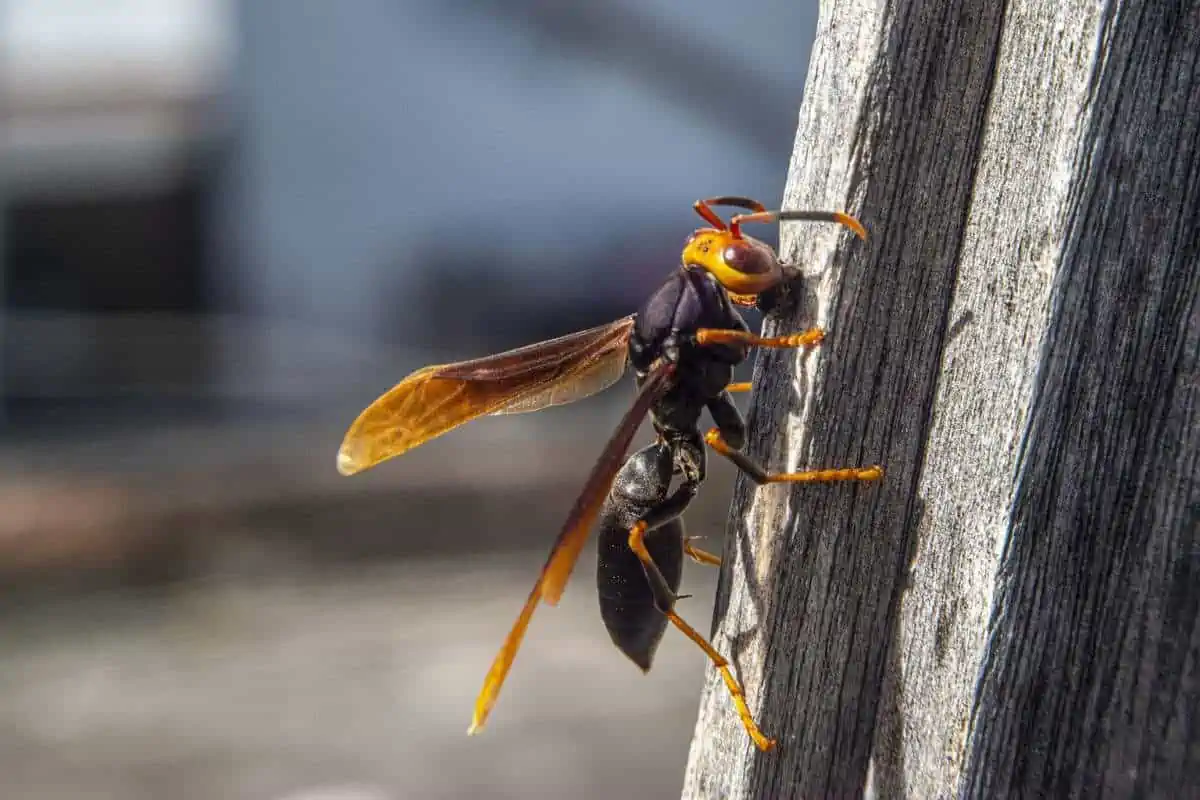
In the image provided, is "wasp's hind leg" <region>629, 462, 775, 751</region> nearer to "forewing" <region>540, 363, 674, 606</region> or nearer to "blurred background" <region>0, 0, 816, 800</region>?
"forewing" <region>540, 363, 674, 606</region>

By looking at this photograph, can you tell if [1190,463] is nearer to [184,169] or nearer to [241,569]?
[241,569]

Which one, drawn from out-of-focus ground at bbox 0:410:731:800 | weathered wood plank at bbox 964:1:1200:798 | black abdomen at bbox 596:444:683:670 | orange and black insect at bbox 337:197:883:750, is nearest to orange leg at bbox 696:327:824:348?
orange and black insect at bbox 337:197:883:750

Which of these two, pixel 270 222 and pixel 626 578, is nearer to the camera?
pixel 626 578

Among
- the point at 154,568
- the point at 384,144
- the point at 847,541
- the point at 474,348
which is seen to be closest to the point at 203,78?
the point at 384,144

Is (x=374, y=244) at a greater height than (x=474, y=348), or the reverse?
(x=374, y=244)

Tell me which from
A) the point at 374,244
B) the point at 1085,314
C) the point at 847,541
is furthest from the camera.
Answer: the point at 374,244

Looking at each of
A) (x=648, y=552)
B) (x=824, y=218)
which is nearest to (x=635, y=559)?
(x=648, y=552)
